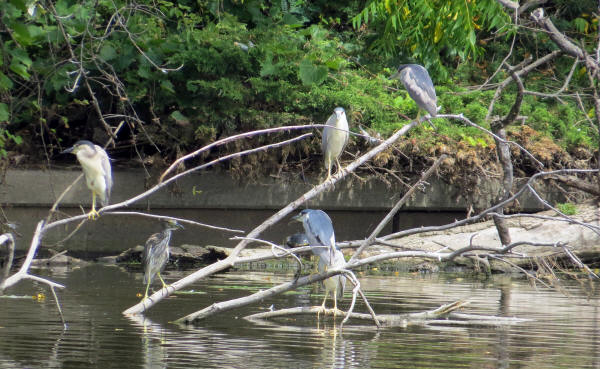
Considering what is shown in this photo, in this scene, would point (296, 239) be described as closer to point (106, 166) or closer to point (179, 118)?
point (179, 118)

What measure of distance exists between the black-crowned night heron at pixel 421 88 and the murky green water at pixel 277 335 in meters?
1.90

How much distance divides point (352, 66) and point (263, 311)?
304 inches

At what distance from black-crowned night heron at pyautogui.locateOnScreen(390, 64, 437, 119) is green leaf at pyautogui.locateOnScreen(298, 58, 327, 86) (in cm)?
290

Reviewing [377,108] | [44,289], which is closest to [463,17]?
[377,108]

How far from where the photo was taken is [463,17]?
35.3ft

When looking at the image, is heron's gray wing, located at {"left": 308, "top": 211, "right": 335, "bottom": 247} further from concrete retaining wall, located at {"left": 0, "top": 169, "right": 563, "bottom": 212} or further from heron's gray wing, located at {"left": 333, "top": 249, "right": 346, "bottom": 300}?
concrete retaining wall, located at {"left": 0, "top": 169, "right": 563, "bottom": 212}

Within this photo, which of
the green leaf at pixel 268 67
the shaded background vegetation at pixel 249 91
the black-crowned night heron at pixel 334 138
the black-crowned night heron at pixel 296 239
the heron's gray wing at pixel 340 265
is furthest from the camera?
the green leaf at pixel 268 67

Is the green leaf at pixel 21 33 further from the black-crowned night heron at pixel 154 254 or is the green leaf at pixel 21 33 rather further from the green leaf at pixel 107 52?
the green leaf at pixel 107 52

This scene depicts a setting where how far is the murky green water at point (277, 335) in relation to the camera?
5.50 meters

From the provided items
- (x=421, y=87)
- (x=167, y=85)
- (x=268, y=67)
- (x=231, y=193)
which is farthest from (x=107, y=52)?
(x=421, y=87)

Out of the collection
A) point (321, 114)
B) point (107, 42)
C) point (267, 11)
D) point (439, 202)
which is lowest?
point (439, 202)

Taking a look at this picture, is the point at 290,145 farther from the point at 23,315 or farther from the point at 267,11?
the point at 23,315

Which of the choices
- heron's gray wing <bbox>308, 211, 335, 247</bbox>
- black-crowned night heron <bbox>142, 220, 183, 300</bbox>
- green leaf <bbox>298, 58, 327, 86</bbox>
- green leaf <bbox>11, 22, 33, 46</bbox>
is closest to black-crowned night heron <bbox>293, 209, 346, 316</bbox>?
heron's gray wing <bbox>308, 211, 335, 247</bbox>

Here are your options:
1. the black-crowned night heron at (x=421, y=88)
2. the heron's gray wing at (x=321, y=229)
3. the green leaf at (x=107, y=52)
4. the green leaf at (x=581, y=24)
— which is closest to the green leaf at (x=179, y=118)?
the green leaf at (x=107, y=52)
